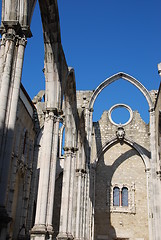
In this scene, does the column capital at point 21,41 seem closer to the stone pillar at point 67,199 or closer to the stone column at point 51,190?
the stone column at point 51,190

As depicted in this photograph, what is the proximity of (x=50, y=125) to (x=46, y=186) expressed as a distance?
189 centimetres

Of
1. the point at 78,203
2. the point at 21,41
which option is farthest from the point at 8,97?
the point at 78,203

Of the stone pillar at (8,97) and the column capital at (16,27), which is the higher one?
the column capital at (16,27)

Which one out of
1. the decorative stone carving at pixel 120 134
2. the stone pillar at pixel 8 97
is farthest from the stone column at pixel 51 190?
the decorative stone carving at pixel 120 134

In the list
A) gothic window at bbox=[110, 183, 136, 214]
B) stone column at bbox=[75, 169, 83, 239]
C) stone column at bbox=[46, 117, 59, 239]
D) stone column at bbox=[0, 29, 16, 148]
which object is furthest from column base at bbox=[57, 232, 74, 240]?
gothic window at bbox=[110, 183, 136, 214]

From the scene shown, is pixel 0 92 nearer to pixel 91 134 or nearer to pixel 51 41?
pixel 51 41

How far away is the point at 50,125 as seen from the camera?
9875 millimetres

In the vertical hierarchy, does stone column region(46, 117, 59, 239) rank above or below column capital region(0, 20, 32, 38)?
below

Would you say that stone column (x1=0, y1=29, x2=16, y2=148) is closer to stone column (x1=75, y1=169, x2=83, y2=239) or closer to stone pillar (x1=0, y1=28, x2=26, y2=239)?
stone pillar (x1=0, y1=28, x2=26, y2=239)

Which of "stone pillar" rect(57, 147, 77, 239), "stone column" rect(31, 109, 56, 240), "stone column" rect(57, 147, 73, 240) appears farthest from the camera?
"stone pillar" rect(57, 147, 77, 239)

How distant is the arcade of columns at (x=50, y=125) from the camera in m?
6.16

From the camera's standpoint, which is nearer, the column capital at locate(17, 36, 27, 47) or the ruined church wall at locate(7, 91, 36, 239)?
the column capital at locate(17, 36, 27, 47)

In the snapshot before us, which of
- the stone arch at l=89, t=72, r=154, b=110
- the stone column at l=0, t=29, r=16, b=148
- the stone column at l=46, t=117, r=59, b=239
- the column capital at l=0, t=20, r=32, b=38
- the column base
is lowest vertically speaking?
the column base

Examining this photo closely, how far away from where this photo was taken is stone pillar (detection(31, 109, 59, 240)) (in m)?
8.46
